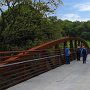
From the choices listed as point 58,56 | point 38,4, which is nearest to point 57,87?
point 58,56

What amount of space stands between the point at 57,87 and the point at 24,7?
956 inches

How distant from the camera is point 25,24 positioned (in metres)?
37.3

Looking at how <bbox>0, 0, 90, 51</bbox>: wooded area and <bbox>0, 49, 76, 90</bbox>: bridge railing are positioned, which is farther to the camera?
<bbox>0, 0, 90, 51</bbox>: wooded area

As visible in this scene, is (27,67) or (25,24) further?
(25,24)

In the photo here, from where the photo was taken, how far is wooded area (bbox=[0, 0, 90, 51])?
35969mm

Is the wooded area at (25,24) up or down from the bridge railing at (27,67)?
up

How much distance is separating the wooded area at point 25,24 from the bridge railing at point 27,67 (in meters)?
13.4

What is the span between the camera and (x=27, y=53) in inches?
634

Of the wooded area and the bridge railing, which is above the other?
the wooded area

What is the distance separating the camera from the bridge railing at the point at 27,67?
42.0 feet

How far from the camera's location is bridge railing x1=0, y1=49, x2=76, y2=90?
12805 mm

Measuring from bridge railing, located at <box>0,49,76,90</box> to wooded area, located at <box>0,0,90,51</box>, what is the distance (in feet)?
43.9

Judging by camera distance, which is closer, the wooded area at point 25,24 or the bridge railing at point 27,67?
the bridge railing at point 27,67

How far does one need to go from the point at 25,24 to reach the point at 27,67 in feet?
71.8
